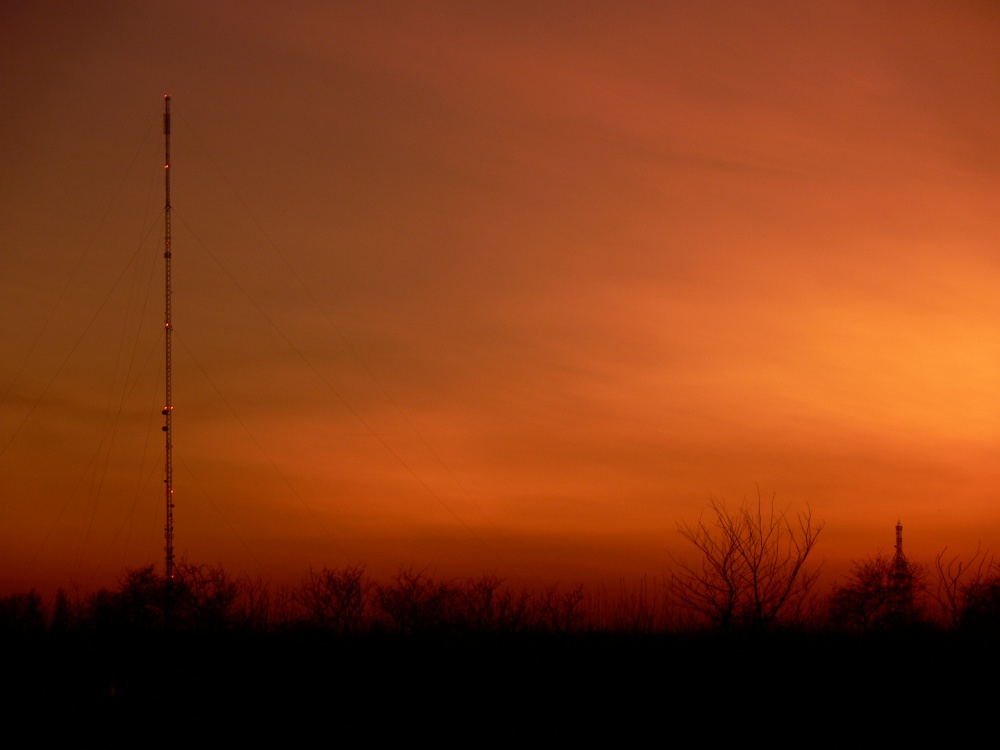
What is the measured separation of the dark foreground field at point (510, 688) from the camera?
67.8 feet

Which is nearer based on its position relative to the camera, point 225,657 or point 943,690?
point 943,690

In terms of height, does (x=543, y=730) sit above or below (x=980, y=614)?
below

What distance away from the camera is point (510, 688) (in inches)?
901

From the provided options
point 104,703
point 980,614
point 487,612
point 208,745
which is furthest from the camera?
point 487,612

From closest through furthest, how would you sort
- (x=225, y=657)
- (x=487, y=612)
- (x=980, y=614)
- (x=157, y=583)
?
(x=225, y=657)
(x=980, y=614)
(x=487, y=612)
(x=157, y=583)

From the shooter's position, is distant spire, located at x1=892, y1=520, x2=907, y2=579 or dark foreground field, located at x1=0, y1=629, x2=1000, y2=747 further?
distant spire, located at x1=892, y1=520, x2=907, y2=579

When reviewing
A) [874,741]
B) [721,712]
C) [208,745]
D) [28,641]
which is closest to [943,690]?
[874,741]

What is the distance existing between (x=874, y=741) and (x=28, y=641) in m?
18.6

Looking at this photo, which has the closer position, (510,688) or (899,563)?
(510,688)

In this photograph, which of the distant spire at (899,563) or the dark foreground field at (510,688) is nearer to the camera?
the dark foreground field at (510,688)

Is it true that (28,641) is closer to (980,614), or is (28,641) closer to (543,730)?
(543,730)

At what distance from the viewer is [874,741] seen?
2022 cm

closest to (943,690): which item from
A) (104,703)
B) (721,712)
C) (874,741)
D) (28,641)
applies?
(874,741)

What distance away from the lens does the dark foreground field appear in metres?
20.7
